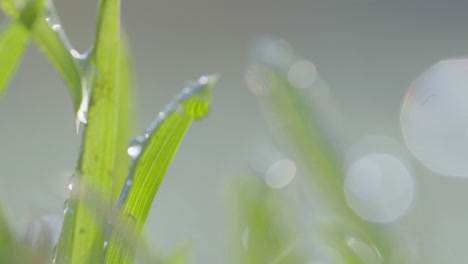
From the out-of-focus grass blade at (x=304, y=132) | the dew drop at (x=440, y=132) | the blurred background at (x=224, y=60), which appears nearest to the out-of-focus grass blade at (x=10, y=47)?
the out-of-focus grass blade at (x=304, y=132)

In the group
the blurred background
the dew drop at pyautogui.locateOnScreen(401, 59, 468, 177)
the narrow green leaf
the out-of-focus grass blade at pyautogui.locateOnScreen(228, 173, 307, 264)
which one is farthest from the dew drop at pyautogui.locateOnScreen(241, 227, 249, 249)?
the blurred background

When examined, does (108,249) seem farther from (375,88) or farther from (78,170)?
(375,88)

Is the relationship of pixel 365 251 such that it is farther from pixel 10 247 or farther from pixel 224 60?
pixel 224 60

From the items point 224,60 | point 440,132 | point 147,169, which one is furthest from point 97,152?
point 224,60

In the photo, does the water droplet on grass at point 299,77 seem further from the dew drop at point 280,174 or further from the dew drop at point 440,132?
the dew drop at point 440,132

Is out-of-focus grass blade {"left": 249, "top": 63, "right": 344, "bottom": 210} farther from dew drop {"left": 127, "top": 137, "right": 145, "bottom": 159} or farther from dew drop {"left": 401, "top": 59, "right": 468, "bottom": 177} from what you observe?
dew drop {"left": 401, "top": 59, "right": 468, "bottom": 177}
